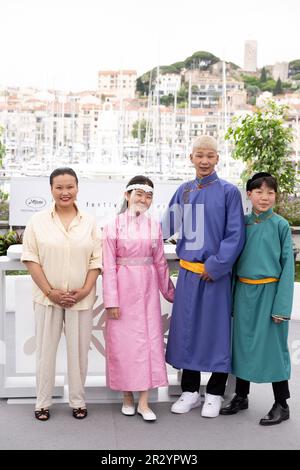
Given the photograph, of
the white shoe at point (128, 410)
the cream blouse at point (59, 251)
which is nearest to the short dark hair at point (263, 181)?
the cream blouse at point (59, 251)

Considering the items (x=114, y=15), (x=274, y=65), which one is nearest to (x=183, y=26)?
(x=114, y=15)

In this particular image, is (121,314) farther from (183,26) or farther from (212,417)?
(183,26)

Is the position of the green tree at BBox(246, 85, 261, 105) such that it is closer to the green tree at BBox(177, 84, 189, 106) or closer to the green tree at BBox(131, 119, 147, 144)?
the green tree at BBox(177, 84, 189, 106)

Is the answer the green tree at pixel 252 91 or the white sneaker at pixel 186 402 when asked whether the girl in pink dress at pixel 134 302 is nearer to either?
the white sneaker at pixel 186 402

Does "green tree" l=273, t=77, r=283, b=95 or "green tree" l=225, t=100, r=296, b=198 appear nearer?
"green tree" l=225, t=100, r=296, b=198

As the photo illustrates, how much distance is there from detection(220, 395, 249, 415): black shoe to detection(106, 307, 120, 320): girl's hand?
682mm

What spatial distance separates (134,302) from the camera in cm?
277

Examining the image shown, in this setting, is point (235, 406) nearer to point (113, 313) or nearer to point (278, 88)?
point (113, 313)

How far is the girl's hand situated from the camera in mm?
2754

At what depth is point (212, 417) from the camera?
2.85 meters

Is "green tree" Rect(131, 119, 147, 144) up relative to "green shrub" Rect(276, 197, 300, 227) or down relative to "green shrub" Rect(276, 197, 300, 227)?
up

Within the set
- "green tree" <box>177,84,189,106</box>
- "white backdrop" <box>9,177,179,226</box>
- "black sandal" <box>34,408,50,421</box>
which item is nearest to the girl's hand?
"black sandal" <box>34,408,50,421</box>

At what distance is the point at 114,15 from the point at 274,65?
8.84 ft

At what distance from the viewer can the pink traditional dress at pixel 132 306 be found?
109 inches
